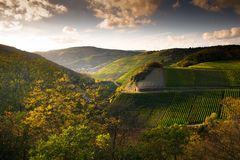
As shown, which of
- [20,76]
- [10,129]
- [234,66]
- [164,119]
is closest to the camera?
[10,129]

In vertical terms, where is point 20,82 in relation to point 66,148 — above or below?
below

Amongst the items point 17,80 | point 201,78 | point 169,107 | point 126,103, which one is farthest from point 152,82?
point 17,80

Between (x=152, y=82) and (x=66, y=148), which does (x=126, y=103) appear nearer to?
(x=152, y=82)

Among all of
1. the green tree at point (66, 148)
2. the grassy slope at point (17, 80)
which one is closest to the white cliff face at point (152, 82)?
the grassy slope at point (17, 80)

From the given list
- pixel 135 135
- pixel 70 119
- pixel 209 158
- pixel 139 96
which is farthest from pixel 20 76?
pixel 209 158

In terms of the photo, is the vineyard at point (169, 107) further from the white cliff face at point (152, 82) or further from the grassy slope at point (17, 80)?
the grassy slope at point (17, 80)

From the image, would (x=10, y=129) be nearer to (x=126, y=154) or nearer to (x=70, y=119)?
(x=70, y=119)

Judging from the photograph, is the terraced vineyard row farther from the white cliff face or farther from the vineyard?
the vineyard
